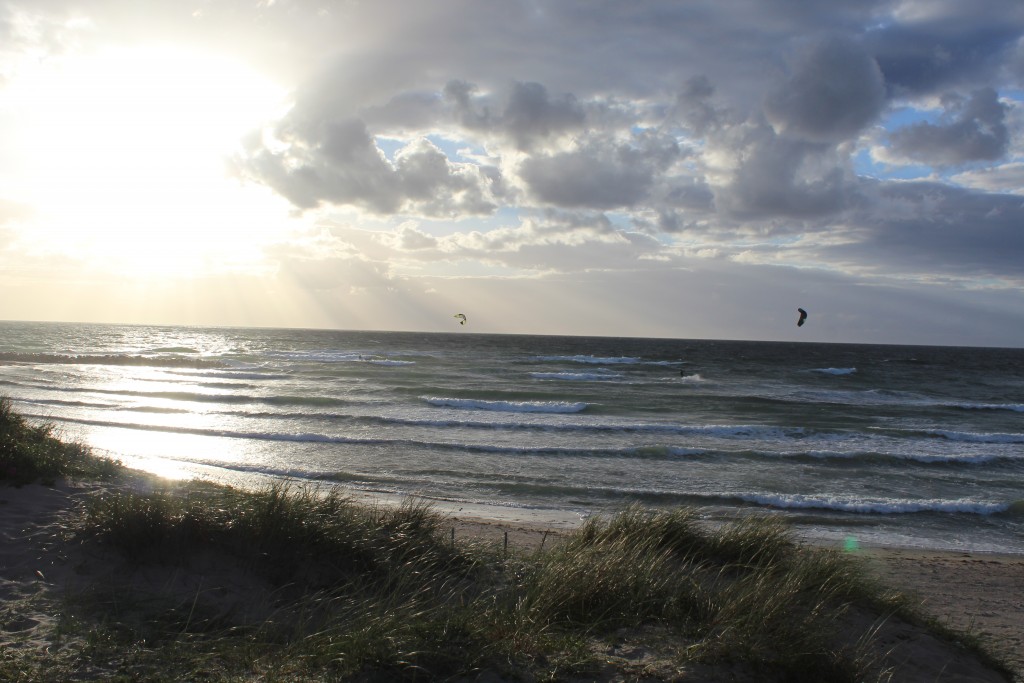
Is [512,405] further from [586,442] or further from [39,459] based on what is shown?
[39,459]

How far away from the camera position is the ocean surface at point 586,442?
13992 millimetres

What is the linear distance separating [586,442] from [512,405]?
29.1 feet

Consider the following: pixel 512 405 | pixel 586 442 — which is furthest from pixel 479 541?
pixel 512 405

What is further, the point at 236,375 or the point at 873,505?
the point at 236,375

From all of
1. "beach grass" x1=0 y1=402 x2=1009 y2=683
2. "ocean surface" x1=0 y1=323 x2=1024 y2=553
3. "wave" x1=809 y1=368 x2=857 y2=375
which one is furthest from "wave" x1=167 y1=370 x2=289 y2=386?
"wave" x1=809 y1=368 x2=857 y2=375

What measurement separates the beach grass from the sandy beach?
15 centimetres

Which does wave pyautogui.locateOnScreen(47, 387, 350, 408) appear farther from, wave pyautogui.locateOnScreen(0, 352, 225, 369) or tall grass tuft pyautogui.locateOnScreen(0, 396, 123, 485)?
tall grass tuft pyautogui.locateOnScreen(0, 396, 123, 485)

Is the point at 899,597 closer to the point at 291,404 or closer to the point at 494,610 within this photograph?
the point at 494,610

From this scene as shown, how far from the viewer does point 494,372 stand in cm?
4750

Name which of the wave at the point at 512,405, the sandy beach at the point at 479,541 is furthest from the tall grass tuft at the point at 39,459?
the wave at the point at 512,405

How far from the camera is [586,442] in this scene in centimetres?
2070

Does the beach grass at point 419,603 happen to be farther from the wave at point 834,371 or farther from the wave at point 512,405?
the wave at point 834,371

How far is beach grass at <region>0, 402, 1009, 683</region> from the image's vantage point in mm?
4266

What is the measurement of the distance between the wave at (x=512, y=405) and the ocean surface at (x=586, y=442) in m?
0.19
